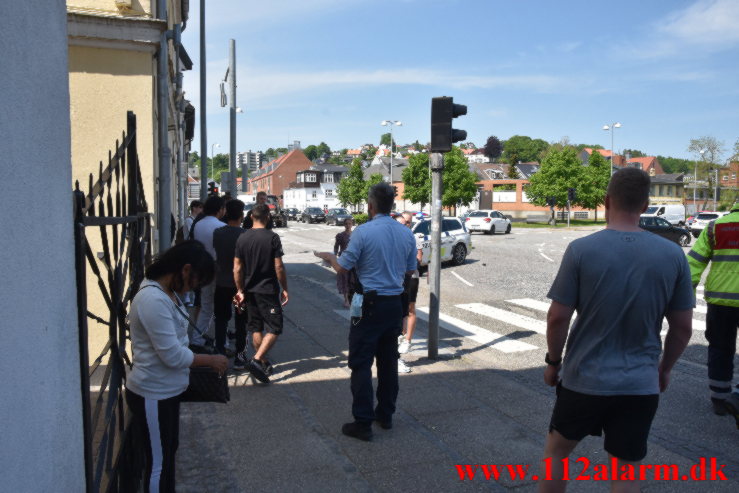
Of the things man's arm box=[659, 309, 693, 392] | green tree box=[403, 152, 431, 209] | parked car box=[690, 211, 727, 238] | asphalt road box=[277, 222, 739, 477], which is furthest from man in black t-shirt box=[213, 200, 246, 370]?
green tree box=[403, 152, 431, 209]

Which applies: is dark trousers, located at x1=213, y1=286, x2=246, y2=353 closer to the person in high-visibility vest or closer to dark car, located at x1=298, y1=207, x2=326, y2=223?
the person in high-visibility vest

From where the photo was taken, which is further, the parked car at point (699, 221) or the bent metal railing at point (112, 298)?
the parked car at point (699, 221)

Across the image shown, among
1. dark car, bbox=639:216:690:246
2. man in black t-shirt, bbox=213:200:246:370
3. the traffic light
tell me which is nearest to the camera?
man in black t-shirt, bbox=213:200:246:370

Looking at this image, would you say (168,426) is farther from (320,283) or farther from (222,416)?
(320,283)

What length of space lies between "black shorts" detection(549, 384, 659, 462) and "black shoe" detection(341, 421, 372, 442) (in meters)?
2.01

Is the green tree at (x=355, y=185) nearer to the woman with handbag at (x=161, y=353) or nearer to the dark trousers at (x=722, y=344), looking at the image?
the dark trousers at (x=722, y=344)

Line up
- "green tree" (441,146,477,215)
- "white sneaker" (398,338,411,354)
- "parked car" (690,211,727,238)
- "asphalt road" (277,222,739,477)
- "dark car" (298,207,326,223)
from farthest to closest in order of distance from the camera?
"green tree" (441,146,477,215)
"dark car" (298,207,326,223)
"parked car" (690,211,727,238)
"white sneaker" (398,338,411,354)
"asphalt road" (277,222,739,477)

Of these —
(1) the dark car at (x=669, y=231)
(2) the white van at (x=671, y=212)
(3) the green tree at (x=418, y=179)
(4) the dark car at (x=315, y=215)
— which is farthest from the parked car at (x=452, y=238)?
(3) the green tree at (x=418, y=179)

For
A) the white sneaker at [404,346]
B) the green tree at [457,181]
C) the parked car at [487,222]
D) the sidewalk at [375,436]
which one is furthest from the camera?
the green tree at [457,181]

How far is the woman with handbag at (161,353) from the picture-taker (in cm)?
295

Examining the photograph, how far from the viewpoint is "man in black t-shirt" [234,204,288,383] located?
596 centimetres

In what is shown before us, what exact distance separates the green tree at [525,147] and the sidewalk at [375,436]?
157724 millimetres

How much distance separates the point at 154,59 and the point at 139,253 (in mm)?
3982

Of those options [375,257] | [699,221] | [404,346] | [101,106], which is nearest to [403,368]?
[404,346]
